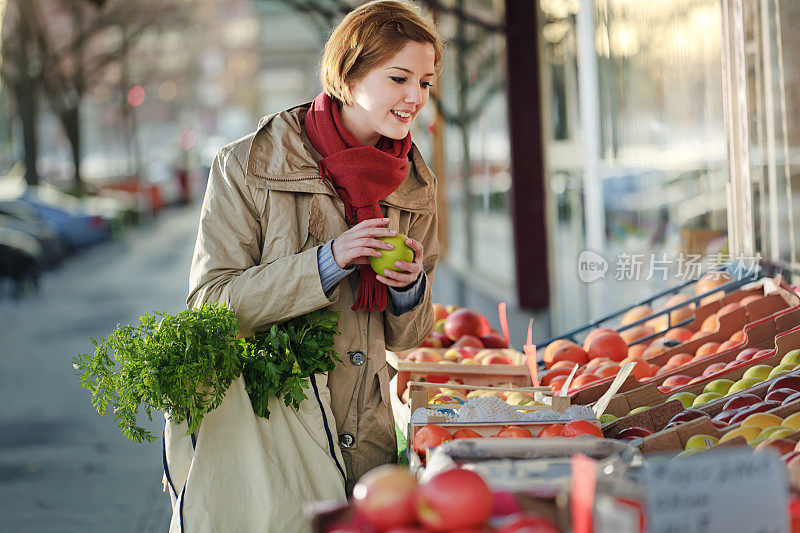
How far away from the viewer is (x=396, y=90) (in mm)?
2646

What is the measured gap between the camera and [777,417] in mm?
2527

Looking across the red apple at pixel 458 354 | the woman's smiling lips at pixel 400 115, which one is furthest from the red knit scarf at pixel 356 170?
the red apple at pixel 458 354

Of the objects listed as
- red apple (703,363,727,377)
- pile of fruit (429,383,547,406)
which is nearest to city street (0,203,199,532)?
pile of fruit (429,383,547,406)

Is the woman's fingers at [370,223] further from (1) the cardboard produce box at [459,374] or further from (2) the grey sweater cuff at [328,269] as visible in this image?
(1) the cardboard produce box at [459,374]

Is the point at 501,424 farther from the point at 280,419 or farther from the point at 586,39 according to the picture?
the point at 586,39

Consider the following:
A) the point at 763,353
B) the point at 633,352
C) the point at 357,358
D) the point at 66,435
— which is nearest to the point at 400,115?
the point at 357,358

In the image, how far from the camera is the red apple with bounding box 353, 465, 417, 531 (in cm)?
152

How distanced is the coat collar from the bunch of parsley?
1.24 feet

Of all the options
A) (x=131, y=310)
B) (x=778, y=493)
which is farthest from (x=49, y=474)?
(x=131, y=310)

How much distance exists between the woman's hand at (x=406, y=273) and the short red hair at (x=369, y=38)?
0.47m

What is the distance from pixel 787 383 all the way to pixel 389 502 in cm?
178

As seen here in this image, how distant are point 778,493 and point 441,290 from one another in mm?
A: 12675

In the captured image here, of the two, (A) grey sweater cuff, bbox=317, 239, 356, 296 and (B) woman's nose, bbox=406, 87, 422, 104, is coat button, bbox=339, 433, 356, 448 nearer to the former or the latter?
(A) grey sweater cuff, bbox=317, 239, 356, 296

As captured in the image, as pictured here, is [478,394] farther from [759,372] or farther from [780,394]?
[780,394]
